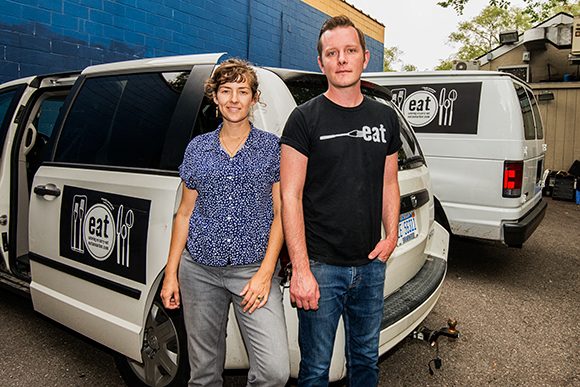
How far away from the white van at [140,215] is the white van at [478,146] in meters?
1.76

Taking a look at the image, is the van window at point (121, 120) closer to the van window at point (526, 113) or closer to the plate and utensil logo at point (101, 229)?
the plate and utensil logo at point (101, 229)

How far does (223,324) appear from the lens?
1906mm

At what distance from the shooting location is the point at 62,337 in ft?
10.9

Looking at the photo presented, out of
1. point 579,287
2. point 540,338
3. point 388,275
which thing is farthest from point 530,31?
point 388,275

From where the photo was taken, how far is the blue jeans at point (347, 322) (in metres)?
1.85

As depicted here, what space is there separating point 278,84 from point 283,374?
134 centimetres

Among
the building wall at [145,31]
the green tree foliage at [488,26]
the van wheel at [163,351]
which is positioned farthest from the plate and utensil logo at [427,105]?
the green tree foliage at [488,26]

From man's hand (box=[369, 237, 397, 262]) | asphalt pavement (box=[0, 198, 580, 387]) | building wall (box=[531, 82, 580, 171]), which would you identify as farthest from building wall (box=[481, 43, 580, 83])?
man's hand (box=[369, 237, 397, 262])

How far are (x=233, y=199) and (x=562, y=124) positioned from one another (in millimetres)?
12855

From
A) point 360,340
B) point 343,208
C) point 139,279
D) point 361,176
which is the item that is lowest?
point 360,340

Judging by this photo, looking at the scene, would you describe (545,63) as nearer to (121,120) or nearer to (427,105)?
(427,105)

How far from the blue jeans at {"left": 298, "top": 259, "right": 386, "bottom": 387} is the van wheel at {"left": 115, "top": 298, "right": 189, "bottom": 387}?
658 millimetres

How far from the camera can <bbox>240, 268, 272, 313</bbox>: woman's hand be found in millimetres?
1745

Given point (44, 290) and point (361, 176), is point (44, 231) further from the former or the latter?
point (361, 176)
